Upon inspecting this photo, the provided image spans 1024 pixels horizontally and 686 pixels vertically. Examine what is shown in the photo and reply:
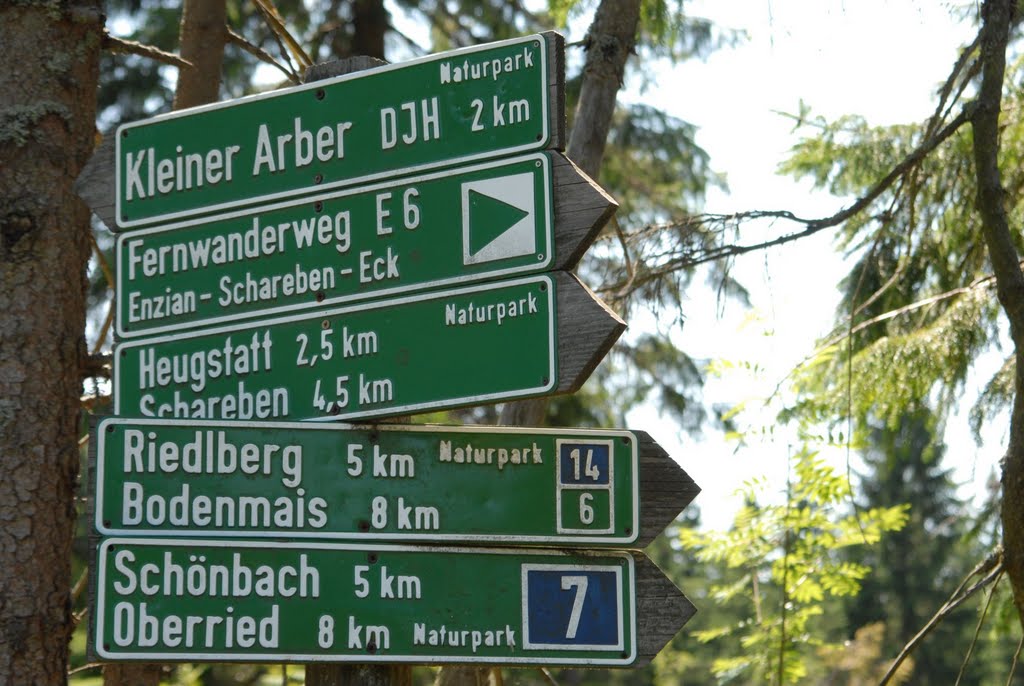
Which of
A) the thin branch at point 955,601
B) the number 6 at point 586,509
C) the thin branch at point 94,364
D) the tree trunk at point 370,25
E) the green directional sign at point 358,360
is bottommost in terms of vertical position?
the thin branch at point 955,601

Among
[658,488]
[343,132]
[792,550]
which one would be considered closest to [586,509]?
[658,488]

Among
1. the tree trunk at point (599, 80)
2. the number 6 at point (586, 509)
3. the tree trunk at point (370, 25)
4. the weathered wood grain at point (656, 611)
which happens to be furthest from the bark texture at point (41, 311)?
the tree trunk at point (370, 25)

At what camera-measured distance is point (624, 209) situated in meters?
12.4

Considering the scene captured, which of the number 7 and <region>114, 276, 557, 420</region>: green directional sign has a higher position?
<region>114, 276, 557, 420</region>: green directional sign

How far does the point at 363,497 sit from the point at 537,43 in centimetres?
117

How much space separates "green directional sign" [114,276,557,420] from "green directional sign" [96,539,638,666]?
36 cm

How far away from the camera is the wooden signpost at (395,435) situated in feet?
8.51

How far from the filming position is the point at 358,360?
275 centimetres

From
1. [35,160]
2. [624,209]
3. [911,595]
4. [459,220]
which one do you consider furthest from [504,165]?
[911,595]

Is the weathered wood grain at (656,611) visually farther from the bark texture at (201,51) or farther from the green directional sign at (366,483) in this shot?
the bark texture at (201,51)

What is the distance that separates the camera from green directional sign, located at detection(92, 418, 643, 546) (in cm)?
264

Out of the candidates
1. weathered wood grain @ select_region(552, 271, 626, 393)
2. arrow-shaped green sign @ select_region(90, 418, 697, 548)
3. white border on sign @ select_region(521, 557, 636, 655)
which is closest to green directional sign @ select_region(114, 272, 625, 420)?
weathered wood grain @ select_region(552, 271, 626, 393)

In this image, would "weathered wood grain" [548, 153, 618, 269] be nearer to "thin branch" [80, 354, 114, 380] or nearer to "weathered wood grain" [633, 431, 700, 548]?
"weathered wood grain" [633, 431, 700, 548]

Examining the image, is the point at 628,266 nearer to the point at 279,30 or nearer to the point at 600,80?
the point at 600,80
